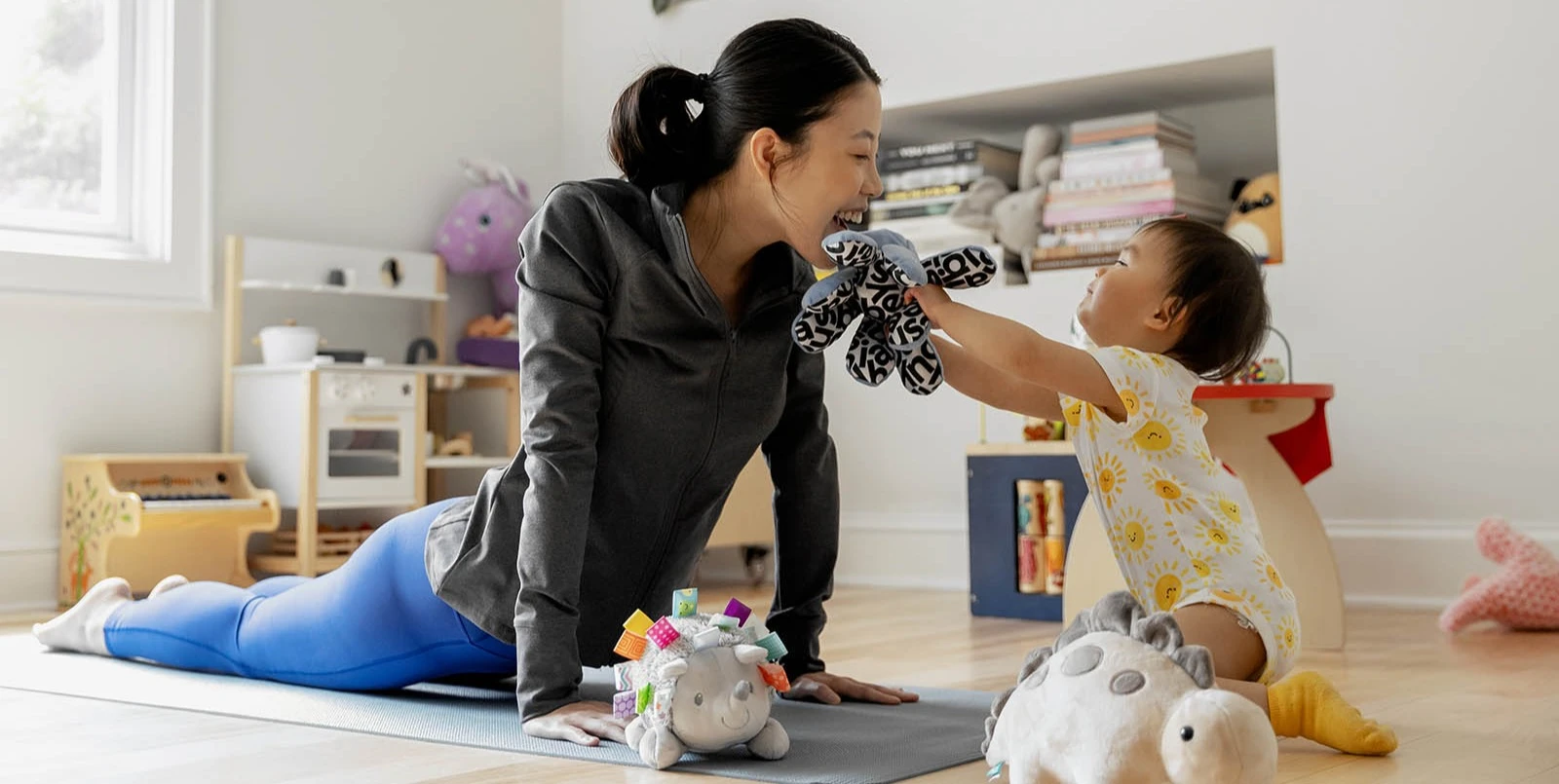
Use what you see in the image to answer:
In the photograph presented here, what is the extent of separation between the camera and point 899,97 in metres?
3.89

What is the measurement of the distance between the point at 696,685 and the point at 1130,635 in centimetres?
42

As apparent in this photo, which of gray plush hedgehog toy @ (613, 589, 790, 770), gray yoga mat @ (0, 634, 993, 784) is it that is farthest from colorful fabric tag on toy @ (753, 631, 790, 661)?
gray yoga mat @ (0, 634, 993, 784)

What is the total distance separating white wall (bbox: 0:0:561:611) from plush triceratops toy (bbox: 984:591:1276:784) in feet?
9.41

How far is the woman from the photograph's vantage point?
4.97ft

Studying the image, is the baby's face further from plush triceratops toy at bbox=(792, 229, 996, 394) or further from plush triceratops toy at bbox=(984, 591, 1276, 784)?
plush triceratops toy at bbox=(984, 591, 1276, 784)

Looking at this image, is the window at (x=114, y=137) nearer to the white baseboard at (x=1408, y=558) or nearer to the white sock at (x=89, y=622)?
the white sock at (x=89, y=622)

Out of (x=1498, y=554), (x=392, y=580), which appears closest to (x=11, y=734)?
(x=392, y=580)

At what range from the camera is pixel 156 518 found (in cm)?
325

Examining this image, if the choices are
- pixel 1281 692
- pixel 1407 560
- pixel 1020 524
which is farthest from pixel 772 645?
pixel 1407 560

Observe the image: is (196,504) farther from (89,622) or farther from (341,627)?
(341,627)

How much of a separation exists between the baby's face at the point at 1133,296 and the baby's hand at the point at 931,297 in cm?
24

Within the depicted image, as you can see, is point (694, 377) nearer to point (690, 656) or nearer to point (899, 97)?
point (690, 656)

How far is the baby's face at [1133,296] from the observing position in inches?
63.7

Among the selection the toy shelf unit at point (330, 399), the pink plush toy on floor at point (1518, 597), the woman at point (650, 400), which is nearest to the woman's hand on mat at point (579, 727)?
the woman at point (650, 400)
